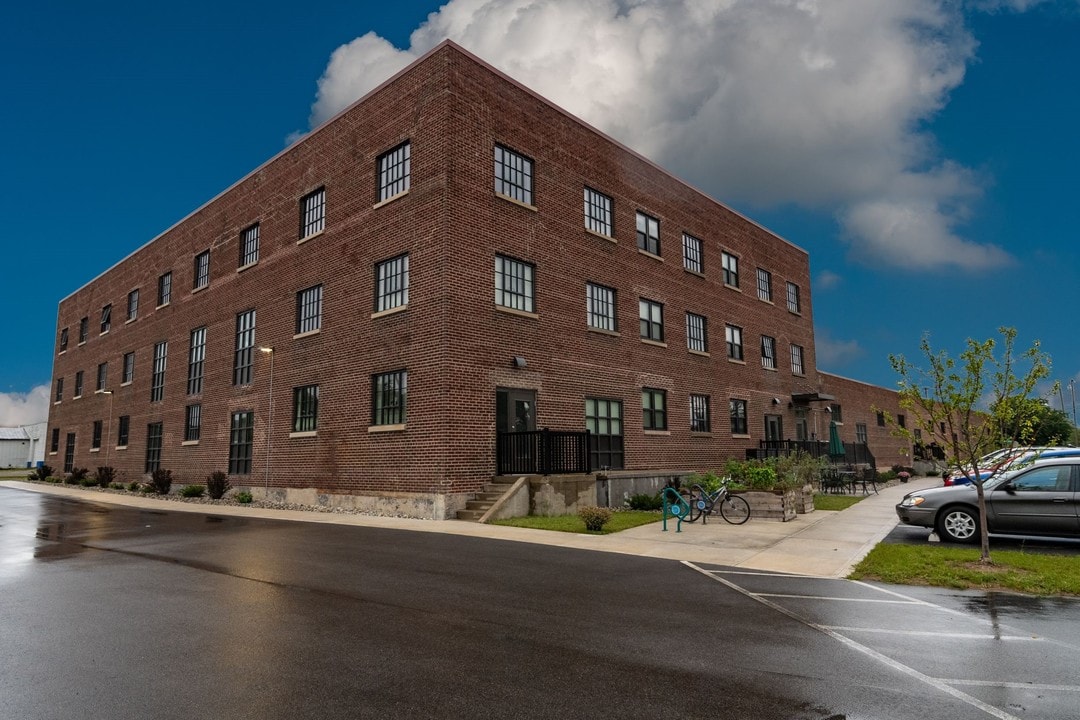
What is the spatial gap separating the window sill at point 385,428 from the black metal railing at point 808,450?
14.7 metres

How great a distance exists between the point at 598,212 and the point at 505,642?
62.4 feet

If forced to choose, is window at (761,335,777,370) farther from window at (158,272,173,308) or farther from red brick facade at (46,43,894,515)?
window at (158,272,173,308)

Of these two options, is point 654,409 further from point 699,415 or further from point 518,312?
point 518,312

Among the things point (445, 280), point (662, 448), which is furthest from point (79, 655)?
point (662, 448)

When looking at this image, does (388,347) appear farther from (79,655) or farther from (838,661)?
(838,661)

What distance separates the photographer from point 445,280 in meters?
17.1

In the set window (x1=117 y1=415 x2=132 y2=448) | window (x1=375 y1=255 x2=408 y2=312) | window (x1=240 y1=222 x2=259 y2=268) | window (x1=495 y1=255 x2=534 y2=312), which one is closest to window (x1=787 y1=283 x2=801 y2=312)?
window (x1=495 y1=255 x2=534 y2=312)

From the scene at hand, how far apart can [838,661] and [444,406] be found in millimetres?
12264

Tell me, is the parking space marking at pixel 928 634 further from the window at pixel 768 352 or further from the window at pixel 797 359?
the window at pixel 797 359

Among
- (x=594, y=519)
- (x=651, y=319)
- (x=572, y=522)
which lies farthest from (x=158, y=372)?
(x=594, y=519)

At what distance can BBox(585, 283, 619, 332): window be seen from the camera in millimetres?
22109

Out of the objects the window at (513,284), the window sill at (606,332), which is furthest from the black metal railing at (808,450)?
the window at (513,284)

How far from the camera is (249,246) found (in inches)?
1021

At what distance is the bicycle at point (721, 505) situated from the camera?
51.9 ft
